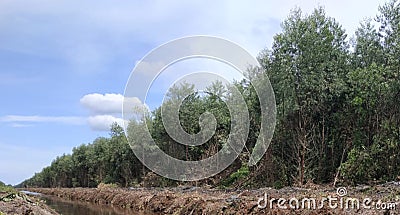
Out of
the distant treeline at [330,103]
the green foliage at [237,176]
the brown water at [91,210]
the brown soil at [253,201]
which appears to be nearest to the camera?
the brown soil at [253,201]

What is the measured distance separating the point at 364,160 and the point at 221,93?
16.8 m

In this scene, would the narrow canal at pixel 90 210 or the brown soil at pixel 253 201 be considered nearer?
the brown soil at pixel 253 201

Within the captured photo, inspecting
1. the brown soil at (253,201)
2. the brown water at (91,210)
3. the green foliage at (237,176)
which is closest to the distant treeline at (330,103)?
the green foliage at (237,176)

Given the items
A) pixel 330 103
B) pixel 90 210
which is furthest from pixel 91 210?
pixel 330 103

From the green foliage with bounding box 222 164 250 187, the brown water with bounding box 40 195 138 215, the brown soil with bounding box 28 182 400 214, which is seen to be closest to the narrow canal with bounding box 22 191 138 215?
the brown water with bounding box 40 195 138 215

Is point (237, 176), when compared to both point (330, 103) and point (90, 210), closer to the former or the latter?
point (330, 103)

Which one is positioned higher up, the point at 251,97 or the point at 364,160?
the point at 251,97

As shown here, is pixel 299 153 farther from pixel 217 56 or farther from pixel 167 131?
pixel 167 131

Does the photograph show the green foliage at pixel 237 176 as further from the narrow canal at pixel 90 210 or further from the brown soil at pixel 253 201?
the narrow canal at pixel 90 210

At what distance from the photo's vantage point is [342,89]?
952 inches

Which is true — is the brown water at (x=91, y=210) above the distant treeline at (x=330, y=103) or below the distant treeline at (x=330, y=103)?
below

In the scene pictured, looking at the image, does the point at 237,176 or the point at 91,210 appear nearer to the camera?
the point at 91,210

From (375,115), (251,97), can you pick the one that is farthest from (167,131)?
(375,115)

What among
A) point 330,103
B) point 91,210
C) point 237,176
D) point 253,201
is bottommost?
point 91,210
